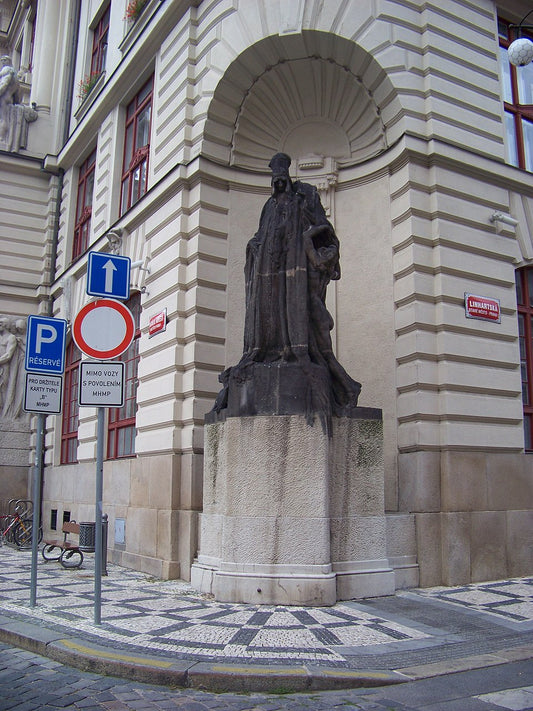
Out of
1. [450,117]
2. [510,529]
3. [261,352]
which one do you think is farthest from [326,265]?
[510,529]

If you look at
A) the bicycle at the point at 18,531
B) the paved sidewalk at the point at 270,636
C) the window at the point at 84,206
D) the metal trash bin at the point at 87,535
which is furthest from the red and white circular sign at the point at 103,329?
the window at the point at 84,206

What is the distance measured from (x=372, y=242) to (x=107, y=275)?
5.67 metres

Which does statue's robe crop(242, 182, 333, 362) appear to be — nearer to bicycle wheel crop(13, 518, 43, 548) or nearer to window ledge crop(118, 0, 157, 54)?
window ledge crop(118, 0, 157, 54)

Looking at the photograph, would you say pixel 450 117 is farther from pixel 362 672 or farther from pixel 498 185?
pixel 362 672

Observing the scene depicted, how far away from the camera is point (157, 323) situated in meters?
12.4

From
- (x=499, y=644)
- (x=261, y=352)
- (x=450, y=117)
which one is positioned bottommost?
(x=499, y=644)

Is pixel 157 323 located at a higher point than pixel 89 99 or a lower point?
lower

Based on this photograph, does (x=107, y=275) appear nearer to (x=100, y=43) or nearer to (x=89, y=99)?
(x=89, y=99)

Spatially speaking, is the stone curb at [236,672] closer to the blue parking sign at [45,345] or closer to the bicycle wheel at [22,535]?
the blue parking sign at [45,345]

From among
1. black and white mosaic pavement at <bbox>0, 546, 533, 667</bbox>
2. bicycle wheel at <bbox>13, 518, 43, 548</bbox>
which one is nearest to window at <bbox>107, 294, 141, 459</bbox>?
bicycle wheel at <bbox>13, 518, 43, 548</bbox>

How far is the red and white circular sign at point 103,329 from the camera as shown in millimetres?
7270

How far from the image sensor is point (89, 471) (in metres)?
15.5

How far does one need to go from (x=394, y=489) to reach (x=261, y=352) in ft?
11.2

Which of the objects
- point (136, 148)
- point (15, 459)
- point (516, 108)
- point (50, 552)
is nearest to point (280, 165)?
point (516, 108)
